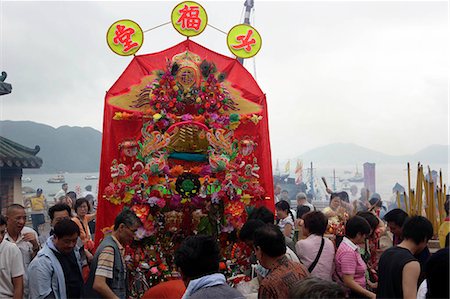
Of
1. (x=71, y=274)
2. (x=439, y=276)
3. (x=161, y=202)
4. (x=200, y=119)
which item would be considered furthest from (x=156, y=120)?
(x=439, y=276)

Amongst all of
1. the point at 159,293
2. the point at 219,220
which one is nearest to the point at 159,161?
the point at 219,220

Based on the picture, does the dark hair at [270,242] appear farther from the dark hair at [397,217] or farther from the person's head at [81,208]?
the person's head at [81,208]

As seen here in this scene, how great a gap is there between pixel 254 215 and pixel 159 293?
1048mm

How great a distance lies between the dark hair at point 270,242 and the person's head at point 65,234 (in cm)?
152

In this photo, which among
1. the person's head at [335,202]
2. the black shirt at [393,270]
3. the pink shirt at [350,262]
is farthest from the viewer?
the person's head at [335,202]

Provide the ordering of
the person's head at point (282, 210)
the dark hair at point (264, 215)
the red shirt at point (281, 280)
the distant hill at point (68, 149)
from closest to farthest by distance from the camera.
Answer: the red shirt at point (281, 280)
the dark hair at point (264, 215)
the person's head at point (282, 210)
the distant hill at point (68, 149)

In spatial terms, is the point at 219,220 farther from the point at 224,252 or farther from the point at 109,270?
the point at 109,270

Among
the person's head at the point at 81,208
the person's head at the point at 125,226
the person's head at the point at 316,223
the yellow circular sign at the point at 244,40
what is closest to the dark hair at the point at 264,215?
the person's head at the point at 316,223

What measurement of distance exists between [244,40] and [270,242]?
13.4ft

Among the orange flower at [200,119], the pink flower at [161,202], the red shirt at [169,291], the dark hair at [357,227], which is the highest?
the orange flower at [200,119]

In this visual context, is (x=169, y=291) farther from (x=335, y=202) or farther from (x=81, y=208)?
(x=335, y=202)

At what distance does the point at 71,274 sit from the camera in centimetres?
389

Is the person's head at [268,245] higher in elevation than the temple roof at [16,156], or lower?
lower

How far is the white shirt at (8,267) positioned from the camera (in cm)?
389
